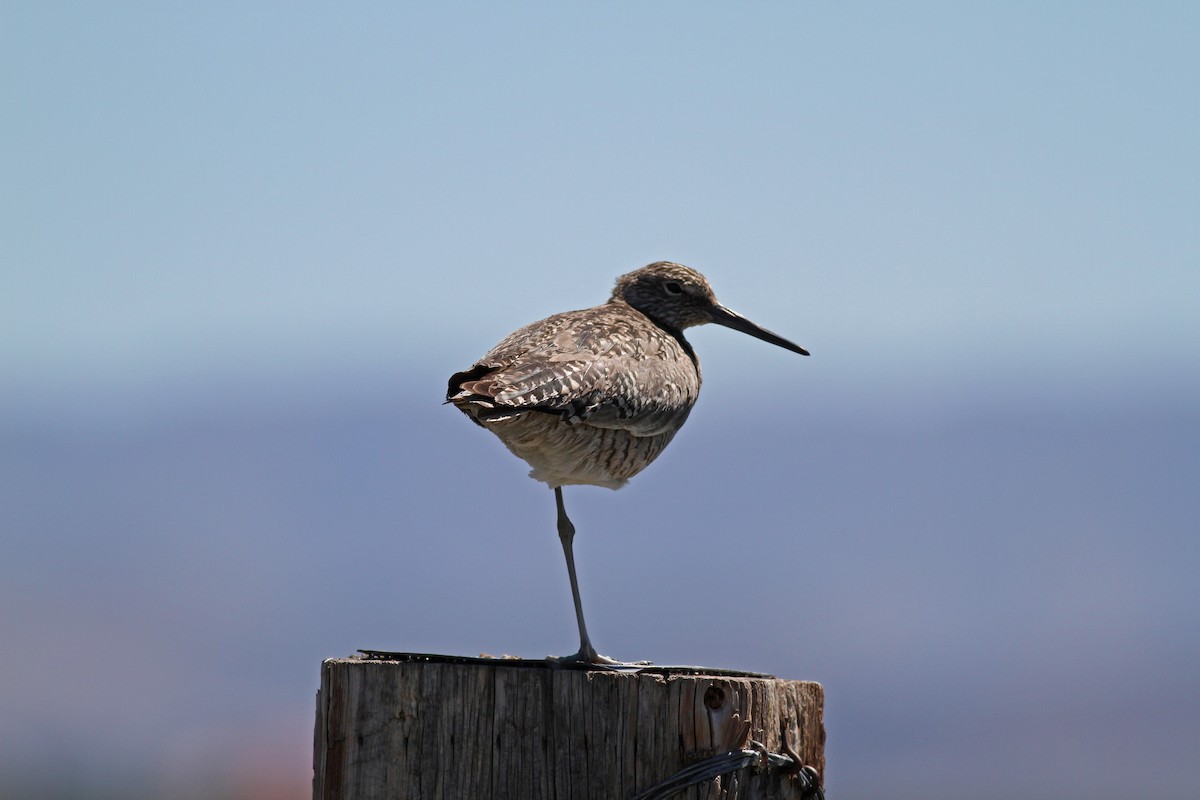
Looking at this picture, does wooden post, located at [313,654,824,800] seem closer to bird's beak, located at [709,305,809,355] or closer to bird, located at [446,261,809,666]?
bird, located at [446,261,809,666]

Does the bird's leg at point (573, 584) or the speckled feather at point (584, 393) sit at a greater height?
the speckled feather at point (584, 393)

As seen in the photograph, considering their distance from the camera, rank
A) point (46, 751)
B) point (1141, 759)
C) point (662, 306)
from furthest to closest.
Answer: point (1141, 759), point (46, 751), point (662, 306)

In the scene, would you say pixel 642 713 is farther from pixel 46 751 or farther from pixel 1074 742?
pixel 1074 742

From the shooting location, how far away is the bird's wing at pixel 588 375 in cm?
913

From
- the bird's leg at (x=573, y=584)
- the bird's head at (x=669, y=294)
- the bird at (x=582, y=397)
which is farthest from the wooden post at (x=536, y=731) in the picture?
the bird's head at (x=669, y=294)

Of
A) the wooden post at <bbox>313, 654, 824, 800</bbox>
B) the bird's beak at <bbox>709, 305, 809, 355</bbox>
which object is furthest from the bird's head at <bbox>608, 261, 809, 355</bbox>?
the wooden post at <bbox>313, 654, 824, 800</bbox>

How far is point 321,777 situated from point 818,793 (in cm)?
192

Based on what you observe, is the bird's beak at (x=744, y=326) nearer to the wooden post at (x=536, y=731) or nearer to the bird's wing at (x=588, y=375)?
the bird's wing at (x=588, y=375)

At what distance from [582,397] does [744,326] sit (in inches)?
120

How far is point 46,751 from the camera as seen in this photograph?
394 feet

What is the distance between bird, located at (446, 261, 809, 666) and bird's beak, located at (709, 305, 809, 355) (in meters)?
0.79

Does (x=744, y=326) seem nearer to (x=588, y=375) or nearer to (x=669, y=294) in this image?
(x=669, y=294)

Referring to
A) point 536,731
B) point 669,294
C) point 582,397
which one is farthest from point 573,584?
point 536,731

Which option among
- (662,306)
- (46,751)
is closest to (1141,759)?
(46,751)
